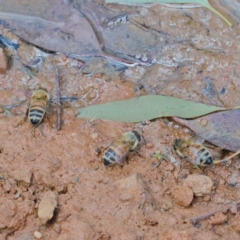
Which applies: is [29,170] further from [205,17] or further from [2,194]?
[205,17]

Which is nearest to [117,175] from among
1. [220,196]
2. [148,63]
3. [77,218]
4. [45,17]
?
[77,218]

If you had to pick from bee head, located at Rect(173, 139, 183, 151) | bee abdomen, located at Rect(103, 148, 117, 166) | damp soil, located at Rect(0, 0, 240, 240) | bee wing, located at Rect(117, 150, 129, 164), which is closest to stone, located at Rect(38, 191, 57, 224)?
damp soil, located at Rect(0, 0, 240, 240)

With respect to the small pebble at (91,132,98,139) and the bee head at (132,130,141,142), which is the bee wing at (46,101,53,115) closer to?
the small pebble at (91,132,98,139)

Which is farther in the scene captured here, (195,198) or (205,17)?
(205,17)

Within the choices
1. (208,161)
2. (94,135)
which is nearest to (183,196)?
(208,161)

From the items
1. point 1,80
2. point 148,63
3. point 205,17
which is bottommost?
point 1,80

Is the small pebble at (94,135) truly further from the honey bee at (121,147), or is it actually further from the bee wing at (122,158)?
the bee wing at (122,158)
